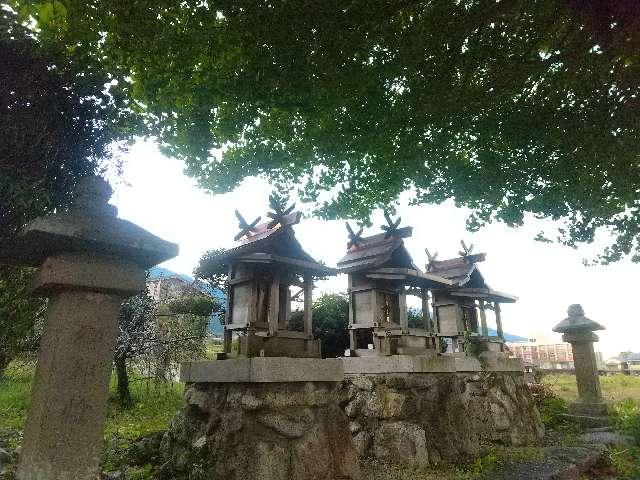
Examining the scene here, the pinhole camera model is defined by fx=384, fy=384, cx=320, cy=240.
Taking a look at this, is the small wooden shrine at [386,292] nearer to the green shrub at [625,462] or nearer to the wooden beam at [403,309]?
the wooden beam at [403,309]

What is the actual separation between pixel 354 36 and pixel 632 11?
11.5 feet

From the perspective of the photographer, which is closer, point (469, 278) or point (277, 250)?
point (277, 250)

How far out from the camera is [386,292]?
969cm

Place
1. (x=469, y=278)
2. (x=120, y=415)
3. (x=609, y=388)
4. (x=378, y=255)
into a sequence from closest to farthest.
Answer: (x=378, y=255) → (x=120, y=415) → (x=469, y=278) → (x=609, y=388)

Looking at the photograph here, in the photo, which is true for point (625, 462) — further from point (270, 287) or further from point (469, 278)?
point (270, 287)

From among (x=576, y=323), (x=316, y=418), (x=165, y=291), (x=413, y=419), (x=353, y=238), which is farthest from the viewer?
(x=165, y=291)

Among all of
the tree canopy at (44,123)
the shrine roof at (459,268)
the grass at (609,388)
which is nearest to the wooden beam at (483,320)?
the shrine roof at (459,268)

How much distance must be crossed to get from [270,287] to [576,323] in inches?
455

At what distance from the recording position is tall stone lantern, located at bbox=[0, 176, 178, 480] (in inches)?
103

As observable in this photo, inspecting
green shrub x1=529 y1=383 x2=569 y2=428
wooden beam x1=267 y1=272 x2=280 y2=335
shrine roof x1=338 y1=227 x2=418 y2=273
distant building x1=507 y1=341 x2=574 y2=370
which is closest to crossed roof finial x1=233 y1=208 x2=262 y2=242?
wooden beam x1=267 y1=272 x2=280 y2=335

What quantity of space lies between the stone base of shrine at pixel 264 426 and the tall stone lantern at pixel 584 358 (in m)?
10.5

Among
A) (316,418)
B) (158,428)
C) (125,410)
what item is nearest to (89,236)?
(316,418)

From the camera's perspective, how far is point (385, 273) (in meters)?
9.21

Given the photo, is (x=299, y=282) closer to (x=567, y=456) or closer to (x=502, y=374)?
(x=567, y=456)
